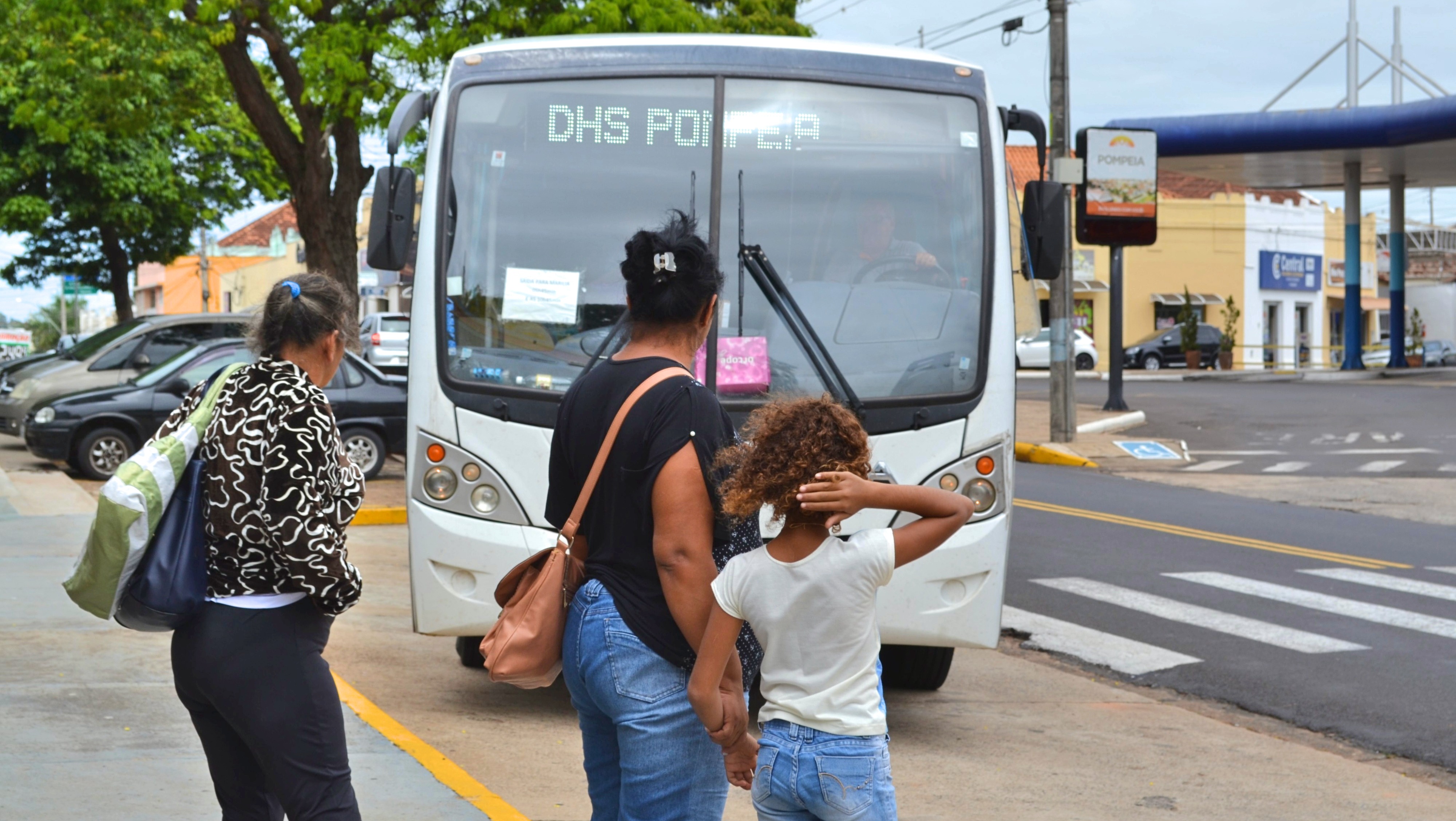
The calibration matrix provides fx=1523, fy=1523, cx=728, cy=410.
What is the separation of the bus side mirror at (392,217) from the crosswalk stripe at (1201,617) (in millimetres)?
5691

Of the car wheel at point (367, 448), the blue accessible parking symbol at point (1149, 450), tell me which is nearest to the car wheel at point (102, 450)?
the car wheel at point (367, 448)

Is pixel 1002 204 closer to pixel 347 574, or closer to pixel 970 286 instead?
pixel 970 286

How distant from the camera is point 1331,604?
10.3 meters

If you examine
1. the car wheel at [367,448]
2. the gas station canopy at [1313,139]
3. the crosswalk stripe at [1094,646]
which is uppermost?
the gas station canopy at [1313,139]

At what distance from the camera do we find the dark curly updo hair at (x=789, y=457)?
9.48 ft

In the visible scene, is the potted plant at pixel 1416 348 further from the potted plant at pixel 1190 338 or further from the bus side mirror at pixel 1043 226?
the bus side mirror at pixel 1043 226

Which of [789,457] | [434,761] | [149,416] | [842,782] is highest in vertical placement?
[789,457]

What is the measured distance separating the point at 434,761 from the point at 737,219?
246 cm

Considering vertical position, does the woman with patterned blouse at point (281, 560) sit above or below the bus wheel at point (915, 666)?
above

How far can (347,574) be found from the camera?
10.6 ft

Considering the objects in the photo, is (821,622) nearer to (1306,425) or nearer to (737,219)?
(737,219)

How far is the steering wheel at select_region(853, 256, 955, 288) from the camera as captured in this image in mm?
6340

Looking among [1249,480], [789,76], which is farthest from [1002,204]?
[1249,480]

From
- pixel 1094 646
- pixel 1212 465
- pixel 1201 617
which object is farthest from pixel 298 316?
pixel 1212 465
